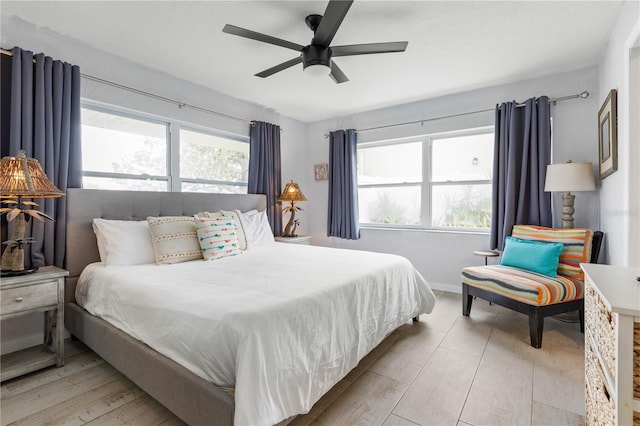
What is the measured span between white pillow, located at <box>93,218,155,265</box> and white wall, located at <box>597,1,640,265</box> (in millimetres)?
3391

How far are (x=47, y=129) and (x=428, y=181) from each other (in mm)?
3990

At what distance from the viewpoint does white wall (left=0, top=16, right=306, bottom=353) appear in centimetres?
229

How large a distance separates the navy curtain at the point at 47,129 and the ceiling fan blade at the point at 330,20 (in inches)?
80.9

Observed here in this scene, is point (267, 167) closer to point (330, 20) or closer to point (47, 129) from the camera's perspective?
point (47, 129)

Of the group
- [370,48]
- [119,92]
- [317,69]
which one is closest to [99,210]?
[119,92]

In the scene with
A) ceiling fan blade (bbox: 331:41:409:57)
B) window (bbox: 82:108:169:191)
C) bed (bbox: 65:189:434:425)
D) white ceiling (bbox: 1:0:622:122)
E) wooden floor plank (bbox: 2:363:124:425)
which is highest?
white ceiling (bbox: 1:0:622:122)

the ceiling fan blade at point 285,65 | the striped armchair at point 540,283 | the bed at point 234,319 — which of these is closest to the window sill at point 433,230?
the striped armchair at point 540,283

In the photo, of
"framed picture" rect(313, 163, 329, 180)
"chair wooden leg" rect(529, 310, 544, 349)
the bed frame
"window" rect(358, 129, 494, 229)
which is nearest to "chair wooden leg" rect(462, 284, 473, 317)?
"chair wooden leg" rect(529, 310, 544, 349)

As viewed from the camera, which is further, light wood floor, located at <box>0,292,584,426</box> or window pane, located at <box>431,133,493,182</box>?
window pane, located at <box>431,133,493,182</box>

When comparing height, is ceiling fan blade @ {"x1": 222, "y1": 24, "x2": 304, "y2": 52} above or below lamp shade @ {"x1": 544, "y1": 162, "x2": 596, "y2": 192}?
above

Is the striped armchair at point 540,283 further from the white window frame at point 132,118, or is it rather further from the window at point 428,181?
the white window frame at point 132,118

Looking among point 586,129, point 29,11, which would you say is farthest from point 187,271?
point 586,129

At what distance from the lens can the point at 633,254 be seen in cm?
186

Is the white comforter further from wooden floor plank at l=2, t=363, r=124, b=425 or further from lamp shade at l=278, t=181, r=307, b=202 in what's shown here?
lamp shade at l=278, t=181, r=307, b=202
